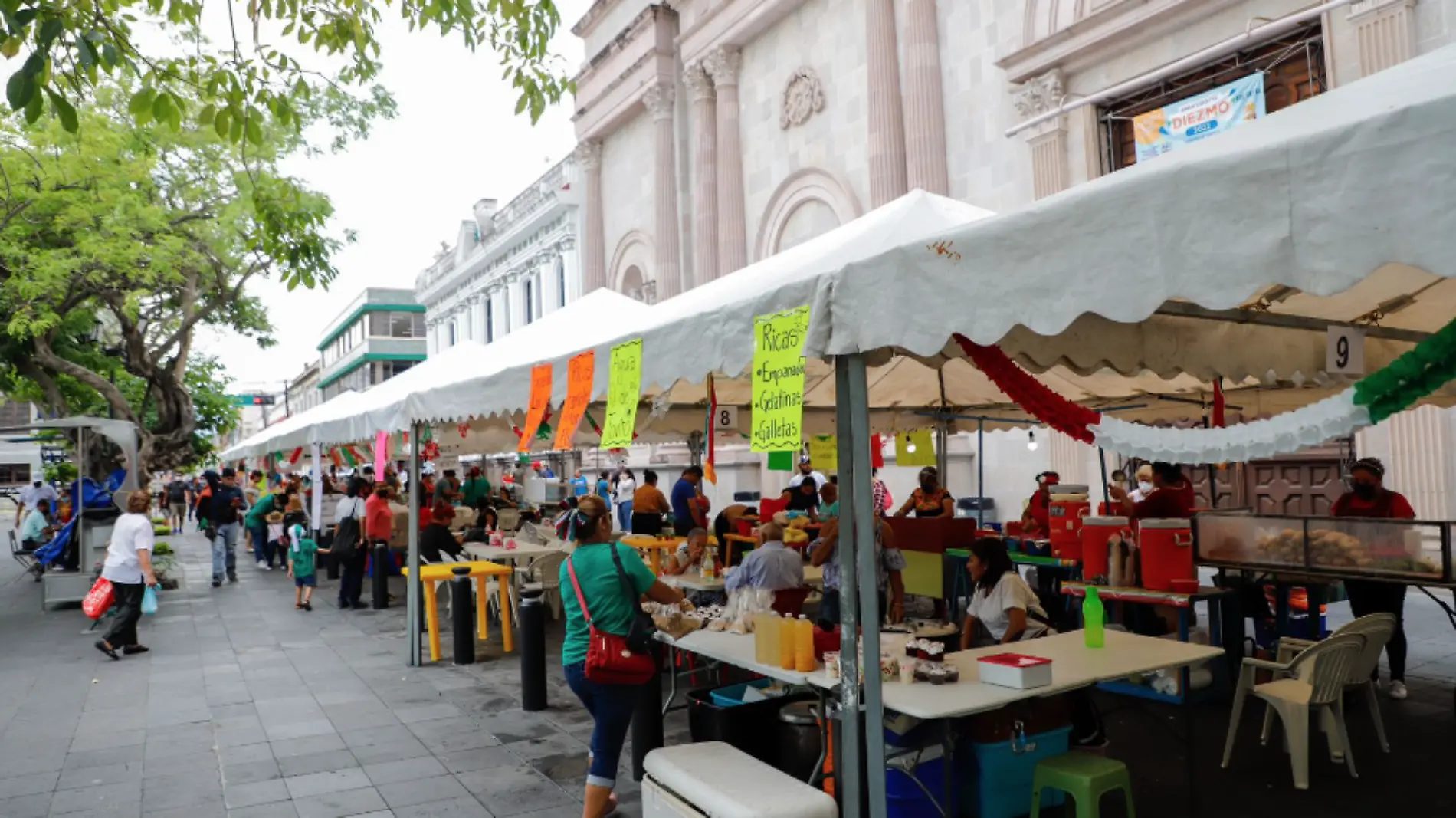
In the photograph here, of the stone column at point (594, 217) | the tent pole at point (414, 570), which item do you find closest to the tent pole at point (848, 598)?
the tent pole at point (414, 570)

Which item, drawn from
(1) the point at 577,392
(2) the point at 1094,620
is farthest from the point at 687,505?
(2) the point at 1094,620

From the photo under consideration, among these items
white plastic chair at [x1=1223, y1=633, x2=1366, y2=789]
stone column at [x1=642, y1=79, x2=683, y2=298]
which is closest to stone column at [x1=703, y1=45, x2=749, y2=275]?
stone column at [x1=642, y1=79, x2=683, y2=298]

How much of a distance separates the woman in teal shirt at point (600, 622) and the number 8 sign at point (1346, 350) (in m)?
3.62

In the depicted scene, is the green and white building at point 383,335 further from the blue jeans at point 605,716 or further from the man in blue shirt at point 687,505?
the blue jeans at point 605,716

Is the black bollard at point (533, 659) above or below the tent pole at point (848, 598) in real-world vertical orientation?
below

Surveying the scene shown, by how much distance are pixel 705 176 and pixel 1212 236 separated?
929 inches

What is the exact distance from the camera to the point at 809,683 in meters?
4.75

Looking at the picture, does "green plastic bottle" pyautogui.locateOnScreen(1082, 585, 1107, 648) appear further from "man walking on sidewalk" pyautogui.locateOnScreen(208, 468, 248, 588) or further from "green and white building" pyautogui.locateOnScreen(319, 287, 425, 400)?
"green and white building" pyautogui.locateOnScreen(319, 287, 425, 400)

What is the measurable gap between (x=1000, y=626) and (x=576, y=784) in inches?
121

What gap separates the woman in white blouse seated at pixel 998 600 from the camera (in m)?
6.67

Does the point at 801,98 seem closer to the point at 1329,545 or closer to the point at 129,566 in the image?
the point at 129,566

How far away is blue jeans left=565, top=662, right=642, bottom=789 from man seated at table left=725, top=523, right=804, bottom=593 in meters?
2.57

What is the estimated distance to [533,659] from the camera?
7.86m

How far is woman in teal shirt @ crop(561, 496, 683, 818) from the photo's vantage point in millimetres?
5137
